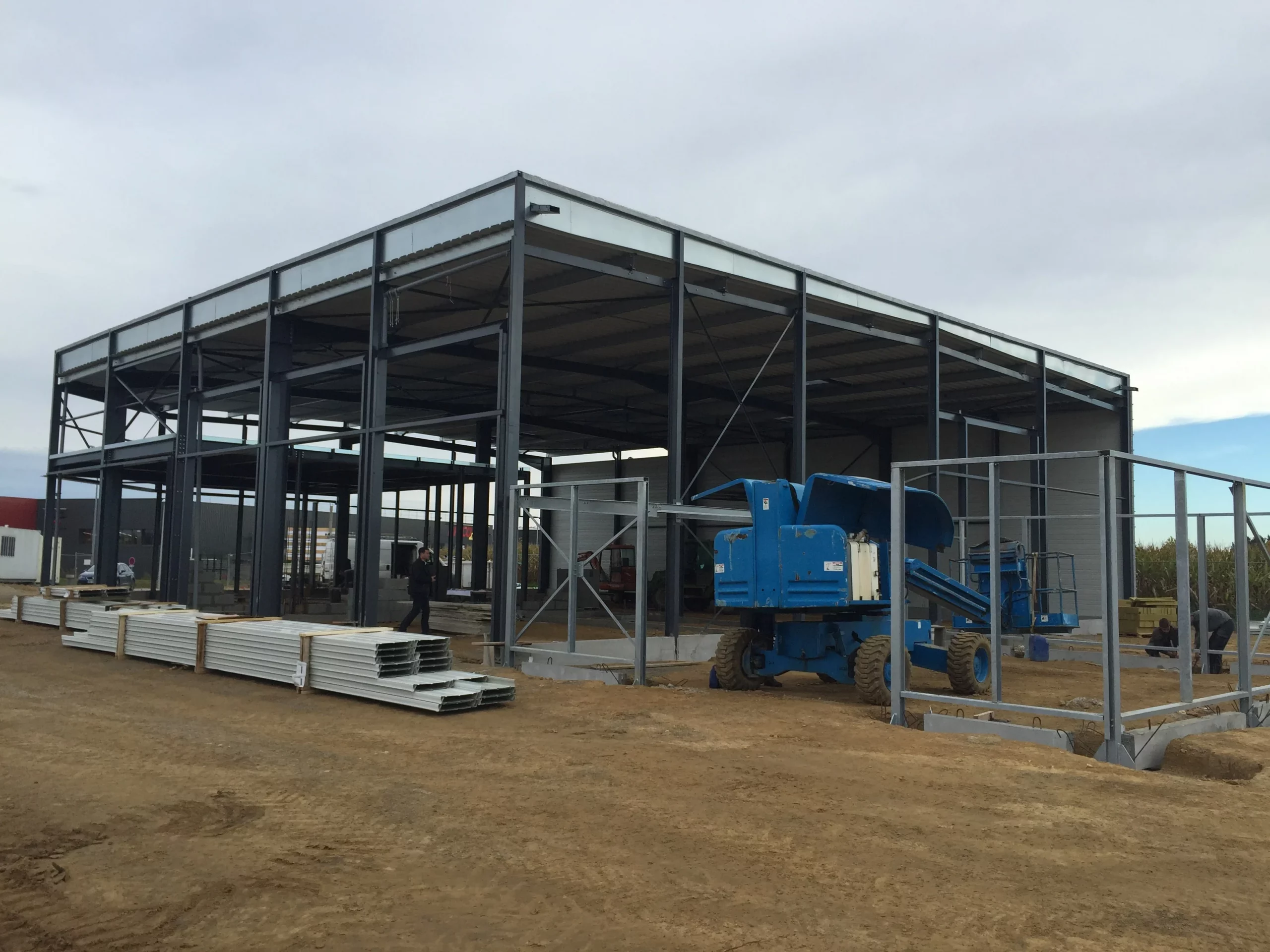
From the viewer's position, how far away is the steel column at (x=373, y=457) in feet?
57.8

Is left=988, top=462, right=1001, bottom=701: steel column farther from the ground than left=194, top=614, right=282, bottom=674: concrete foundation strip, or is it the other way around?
left=988, top=462, right=1001, bottom=701: steel column

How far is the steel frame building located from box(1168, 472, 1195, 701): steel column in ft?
26.3

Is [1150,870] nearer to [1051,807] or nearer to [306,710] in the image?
[1051,807]

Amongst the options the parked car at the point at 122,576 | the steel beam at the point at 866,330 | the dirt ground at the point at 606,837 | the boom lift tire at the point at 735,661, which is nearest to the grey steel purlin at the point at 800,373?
the steel beam at the point at 866,330

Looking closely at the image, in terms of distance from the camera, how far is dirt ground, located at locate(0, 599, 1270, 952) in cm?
476

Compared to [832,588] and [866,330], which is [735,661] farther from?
[866,330]

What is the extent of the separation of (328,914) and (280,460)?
1672 centimetres

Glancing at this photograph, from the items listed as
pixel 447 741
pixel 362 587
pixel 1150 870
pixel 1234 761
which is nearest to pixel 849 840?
pixel 1150 870

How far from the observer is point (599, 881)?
211 inches

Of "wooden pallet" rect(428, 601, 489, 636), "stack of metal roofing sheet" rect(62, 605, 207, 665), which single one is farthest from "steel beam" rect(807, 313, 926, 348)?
"stack of metal roofing sheet" rect(62, 605, 207, 665)


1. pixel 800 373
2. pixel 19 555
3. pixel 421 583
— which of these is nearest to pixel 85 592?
pixel 421 583

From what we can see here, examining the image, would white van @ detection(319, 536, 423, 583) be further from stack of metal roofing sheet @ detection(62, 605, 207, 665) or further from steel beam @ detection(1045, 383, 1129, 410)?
steel beam @ detection(1045, 383, 1129, 410)

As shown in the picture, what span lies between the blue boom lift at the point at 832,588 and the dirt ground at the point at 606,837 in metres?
1.92

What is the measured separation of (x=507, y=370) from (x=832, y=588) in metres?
6.81
